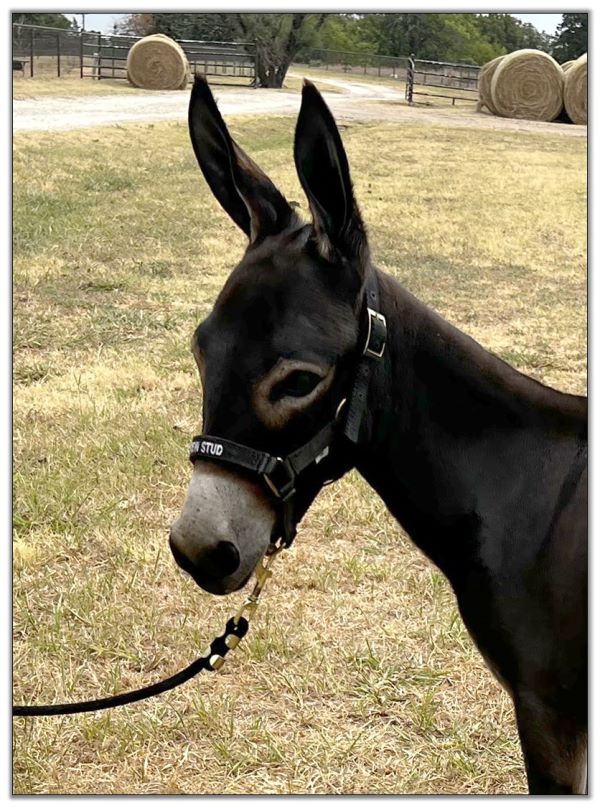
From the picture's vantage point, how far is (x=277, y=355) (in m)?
1.93

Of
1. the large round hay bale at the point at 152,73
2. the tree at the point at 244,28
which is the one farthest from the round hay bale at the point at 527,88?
the tree at the point at 244,28

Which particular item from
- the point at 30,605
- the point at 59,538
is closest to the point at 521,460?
the point at 30,605

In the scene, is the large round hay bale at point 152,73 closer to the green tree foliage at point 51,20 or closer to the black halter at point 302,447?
the green tree foliage at point 51,20

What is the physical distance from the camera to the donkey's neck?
2.18 metres

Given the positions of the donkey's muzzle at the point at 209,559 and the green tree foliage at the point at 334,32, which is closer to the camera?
the donkey's muzzle at the point at 209,559

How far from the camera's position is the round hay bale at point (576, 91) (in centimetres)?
2439

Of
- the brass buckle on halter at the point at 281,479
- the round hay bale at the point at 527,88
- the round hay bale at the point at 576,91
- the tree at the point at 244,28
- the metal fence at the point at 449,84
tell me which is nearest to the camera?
the brass buckle on halter at the point at 281,479

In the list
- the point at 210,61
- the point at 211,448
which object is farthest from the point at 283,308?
the point at 210,61

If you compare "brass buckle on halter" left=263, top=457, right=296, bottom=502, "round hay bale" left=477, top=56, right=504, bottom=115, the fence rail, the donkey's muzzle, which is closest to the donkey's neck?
"brass buckle on halter" left=263, top=457, right=296, bottom=502

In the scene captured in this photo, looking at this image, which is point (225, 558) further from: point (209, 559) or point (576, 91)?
point (576, 91)

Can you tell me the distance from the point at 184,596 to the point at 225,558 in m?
2.33

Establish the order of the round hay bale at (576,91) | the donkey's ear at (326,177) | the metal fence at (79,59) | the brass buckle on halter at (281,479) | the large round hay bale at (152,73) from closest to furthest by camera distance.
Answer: the donkey's ear at (326,177), the brass buckle on halter at (281,479), the metal fence at (79,59), the large round hay bale at (152,73), the round hay bale at (576,91)

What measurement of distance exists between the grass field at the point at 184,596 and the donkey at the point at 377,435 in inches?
52.5

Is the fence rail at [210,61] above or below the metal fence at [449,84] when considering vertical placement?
below
